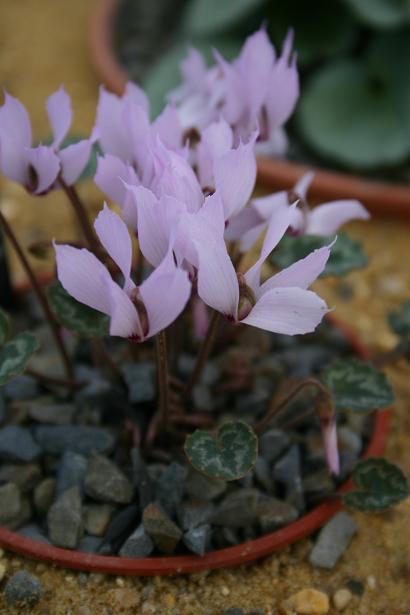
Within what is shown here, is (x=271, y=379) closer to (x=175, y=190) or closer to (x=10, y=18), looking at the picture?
(x=175, y=190)

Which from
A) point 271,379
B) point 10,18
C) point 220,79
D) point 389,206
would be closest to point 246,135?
point 220,79

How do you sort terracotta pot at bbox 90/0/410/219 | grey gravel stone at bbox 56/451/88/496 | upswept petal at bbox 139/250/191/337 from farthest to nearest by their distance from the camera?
1. terracotta pot at bbox 90/0/410/219
2. grey gravel stone at bbox 56/451/88/496
3. upswept petal at bbox 139/250/191/337

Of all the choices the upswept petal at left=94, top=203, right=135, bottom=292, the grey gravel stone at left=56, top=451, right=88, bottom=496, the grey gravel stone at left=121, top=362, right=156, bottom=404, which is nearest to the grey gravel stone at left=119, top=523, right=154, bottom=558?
the grey gravel stone at left=56, top=451, right=88, bottom=496

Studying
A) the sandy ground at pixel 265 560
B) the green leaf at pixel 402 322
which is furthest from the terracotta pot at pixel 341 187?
the green leaf at pixel 402 322

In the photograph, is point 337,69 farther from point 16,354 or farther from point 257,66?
point 16,354

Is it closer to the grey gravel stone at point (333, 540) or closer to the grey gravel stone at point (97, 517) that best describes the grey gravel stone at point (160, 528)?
the grey gravel stone at point (97, 517)

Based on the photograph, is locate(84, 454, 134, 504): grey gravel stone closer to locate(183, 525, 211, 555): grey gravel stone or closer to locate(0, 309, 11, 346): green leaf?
locate(183, 525, 211, 555): grey gravel stone

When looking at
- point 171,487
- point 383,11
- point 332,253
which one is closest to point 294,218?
point 332,253
